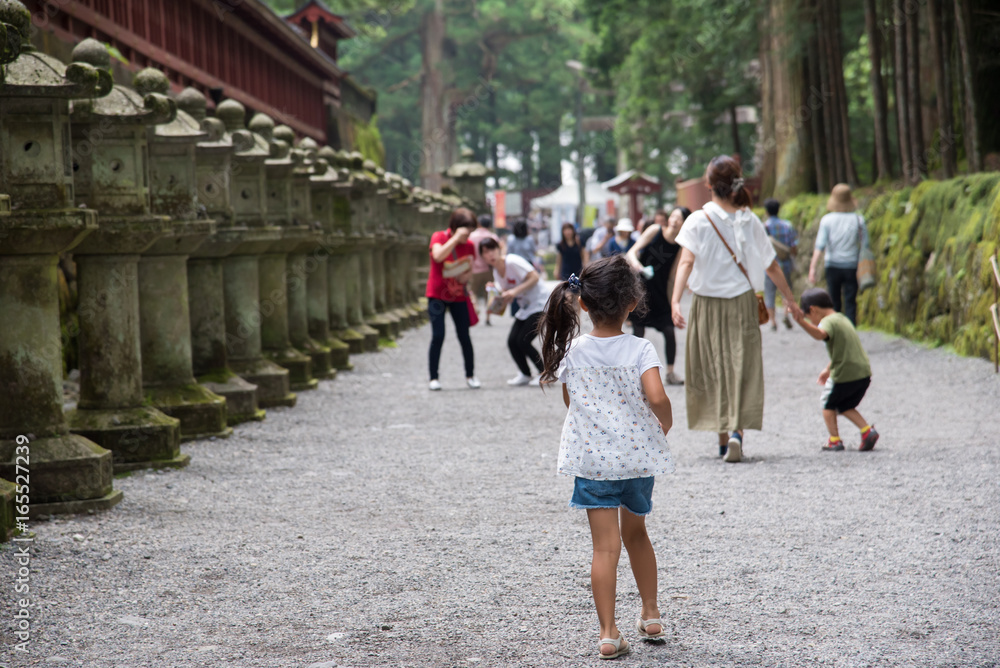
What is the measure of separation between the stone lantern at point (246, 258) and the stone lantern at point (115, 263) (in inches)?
106

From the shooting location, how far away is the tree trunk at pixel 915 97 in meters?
15.9

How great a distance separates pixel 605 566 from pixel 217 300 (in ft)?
20.3

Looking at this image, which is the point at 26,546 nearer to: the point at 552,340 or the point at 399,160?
the point at 552,340

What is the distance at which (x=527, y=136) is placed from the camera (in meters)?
57.3

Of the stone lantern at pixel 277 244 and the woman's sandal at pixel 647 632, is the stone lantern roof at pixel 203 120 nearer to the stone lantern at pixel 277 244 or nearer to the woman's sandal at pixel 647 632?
the stone lantern at pixel 277 244

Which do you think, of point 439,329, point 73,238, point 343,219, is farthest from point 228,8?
point 73,238

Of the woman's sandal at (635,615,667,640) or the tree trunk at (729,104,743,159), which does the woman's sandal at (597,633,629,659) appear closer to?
the woman's sandal at (635,615,667,640)

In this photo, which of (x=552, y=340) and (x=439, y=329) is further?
(x=439, y=329)

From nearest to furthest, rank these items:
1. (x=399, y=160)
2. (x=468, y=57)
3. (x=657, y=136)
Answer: (x=657, y=136)
(x=468, y=57)
(x=399, y=160)

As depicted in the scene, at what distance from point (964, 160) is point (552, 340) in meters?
14.0

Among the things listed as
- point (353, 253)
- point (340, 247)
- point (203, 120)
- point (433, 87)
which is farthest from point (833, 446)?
point (433, 87)

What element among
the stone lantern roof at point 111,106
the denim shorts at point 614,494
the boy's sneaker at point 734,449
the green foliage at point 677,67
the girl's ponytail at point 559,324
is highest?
the green foliage at point 677,67

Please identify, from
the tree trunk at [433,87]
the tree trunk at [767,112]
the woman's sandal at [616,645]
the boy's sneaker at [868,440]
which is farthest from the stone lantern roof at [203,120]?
the tree trunk at [433,87]

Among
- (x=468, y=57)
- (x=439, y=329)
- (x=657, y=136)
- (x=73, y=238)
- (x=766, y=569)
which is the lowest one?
(x=766, y=569)
